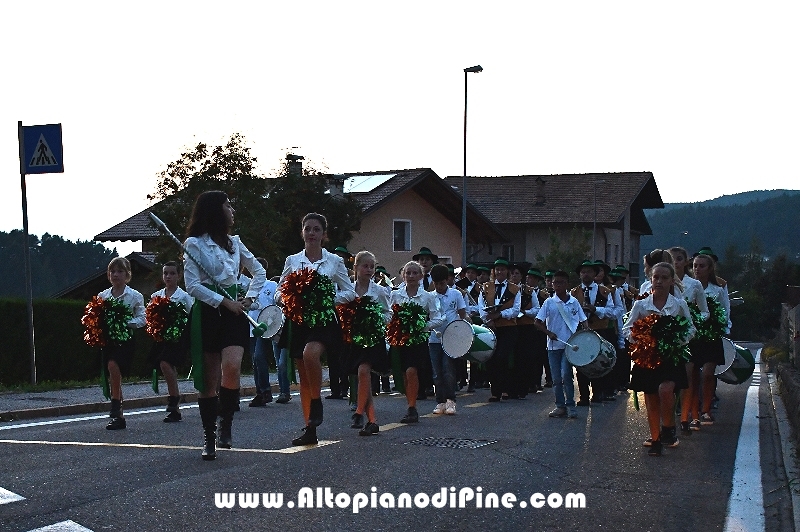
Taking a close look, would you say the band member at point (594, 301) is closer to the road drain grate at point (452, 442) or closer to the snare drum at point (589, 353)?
the snare drum at point (589, 353)

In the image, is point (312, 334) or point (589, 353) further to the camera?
point (589, 353)

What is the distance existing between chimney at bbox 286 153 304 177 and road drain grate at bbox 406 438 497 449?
26.9 meters

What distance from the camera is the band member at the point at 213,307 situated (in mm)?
8719

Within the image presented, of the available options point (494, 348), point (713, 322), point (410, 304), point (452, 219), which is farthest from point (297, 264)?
point (452, 219)

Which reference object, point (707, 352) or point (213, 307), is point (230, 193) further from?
point (213, 307)

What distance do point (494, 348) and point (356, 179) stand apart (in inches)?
1508

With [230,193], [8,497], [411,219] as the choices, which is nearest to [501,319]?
[8,497]

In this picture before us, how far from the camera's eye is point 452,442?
10586 mm

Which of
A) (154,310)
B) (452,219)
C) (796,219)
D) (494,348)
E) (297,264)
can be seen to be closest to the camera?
(297,264)

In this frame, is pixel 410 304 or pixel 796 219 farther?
pixel 796 219

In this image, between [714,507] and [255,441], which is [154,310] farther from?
[714,507]

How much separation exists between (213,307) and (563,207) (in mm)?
68255

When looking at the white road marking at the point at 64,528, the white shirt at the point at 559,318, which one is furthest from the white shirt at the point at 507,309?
the white road marking at the point at 64,528

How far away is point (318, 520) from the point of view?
665cm
